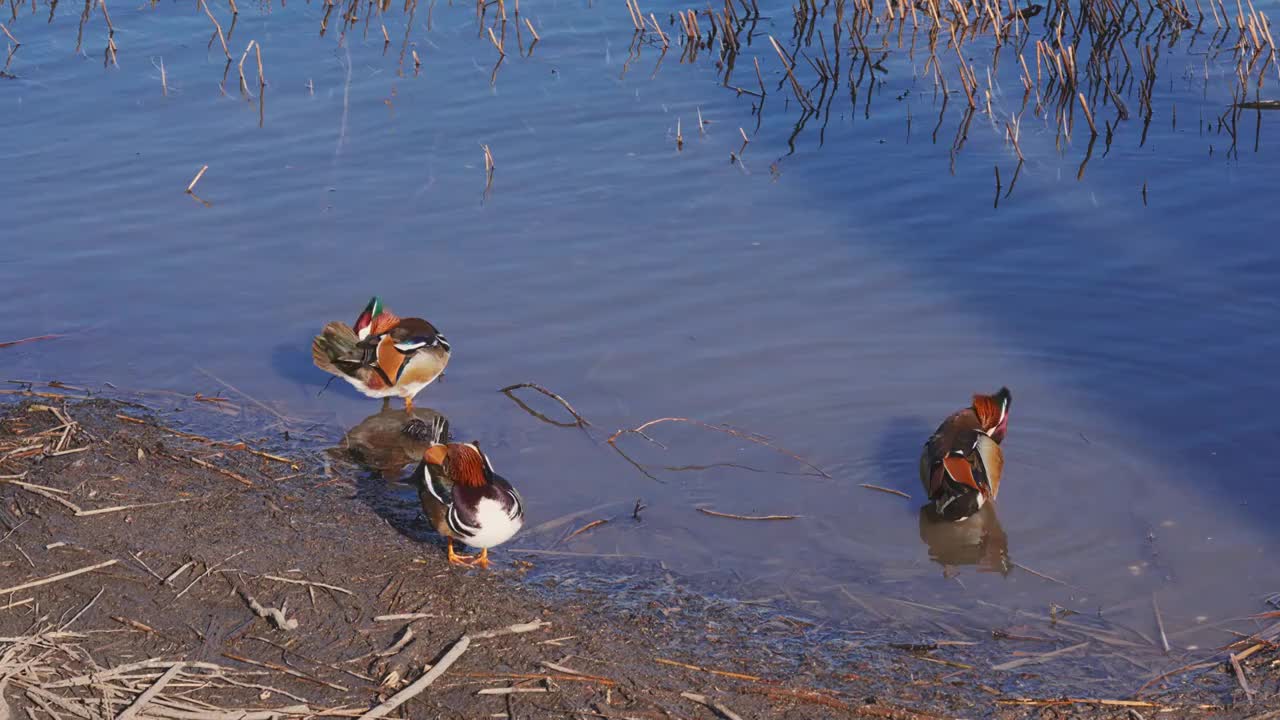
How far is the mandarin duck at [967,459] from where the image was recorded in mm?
6176

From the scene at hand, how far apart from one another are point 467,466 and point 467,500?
196mm

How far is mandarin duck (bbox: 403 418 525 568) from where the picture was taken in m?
5.55

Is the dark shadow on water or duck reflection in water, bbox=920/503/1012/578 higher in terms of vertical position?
duck reflection in water, bbox=920/503/1012/578

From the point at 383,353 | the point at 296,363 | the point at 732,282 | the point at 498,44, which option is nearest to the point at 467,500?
the point at 383,353

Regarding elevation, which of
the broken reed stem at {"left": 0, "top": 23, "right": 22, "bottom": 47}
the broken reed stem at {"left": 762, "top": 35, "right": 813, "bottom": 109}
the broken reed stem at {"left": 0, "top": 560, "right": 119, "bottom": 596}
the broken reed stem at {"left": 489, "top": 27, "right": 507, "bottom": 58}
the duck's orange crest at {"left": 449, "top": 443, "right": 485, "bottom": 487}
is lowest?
the broken reed stem at {"left": 0, "top": 23, "right": 22, "bottom": 47}

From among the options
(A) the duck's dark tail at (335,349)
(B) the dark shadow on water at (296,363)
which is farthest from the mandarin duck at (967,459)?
(B) the dark shadow on water at (296,363)

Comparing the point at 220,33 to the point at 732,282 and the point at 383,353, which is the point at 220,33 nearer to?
the point at 732,282

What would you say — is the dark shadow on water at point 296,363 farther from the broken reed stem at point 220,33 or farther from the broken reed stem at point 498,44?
the broken reed stem at point 220,33

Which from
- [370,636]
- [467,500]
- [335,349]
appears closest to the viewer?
[370,636]

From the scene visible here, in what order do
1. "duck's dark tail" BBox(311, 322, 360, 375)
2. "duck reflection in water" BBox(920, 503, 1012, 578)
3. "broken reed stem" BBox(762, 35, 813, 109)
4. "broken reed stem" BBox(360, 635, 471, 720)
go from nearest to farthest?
"broken reed stem" BBox(360, 635, 471, 720)
"duck reflection in water" BBox(920, 503, 1012, 578)
"duck's dark tail" BBox(311, 322, 360, 375)
"broken reed stem" BBox(762, 35, 813, 109)

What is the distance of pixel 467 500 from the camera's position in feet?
18.2

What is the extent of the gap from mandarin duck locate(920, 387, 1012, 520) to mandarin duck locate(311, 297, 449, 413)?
2845 millimetres

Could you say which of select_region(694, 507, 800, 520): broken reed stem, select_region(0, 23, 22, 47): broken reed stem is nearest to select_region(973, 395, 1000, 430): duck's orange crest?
select_region(694, 507, 800, 520): broken reed stem

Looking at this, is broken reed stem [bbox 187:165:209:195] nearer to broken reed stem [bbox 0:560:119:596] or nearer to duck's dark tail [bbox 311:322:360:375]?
duck's dark tail [bbox 311:322:360:375]
